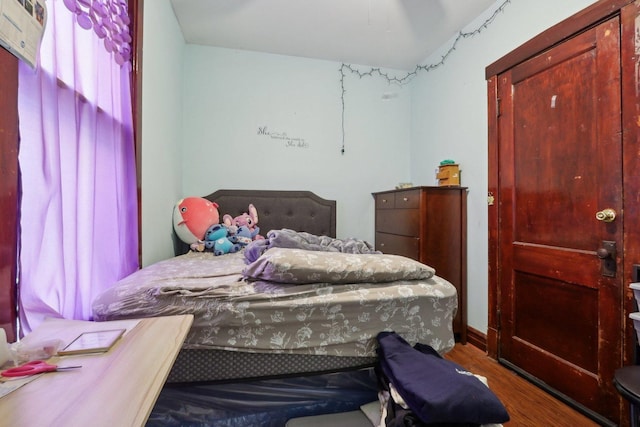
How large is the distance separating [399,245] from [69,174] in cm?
220

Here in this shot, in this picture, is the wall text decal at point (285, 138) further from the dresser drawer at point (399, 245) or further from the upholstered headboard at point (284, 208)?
the dresser drawer at point (399, 245)

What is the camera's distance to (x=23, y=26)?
2.35 ft

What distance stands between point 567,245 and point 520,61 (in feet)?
3.91

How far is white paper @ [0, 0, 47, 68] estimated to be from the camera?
2.19 feet

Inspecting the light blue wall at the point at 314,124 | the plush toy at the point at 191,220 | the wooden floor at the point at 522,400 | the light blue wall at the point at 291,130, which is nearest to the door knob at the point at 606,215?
the light blue wall at the point at 314,124

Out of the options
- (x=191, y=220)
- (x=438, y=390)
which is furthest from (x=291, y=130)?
(x=438, y=390)

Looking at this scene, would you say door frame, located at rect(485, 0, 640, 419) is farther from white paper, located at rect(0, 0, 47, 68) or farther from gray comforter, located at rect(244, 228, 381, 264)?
white paper, located at rect(0, 0, 47, 68)

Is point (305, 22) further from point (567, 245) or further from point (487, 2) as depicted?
point (567, 245)

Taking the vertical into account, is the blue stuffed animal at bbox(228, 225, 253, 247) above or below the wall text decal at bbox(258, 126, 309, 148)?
below

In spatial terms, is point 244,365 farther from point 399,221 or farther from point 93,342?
point 399,221

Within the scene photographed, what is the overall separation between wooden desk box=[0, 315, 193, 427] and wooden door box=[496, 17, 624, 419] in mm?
1901

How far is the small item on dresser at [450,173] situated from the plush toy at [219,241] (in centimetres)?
179

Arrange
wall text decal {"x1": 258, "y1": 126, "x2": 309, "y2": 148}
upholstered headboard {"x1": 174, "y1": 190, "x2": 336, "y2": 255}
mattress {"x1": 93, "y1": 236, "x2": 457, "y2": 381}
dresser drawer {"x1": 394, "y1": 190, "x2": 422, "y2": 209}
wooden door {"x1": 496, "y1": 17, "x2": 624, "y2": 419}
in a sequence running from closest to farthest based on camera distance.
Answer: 1. mattress {"x1": 93, "y1": 236, "x2": 457, "y2": 381}
2. wooden door {"x1": 496, "y1": 17, "x2": 624, "y2": 419}
3. dresser drawer {"x1": 394, "y1": 190, "x2": 422, "y2": 209}
4. upholstered headboard {"x1": 174, "y1": 190, "x2": 336, "y2": 255}
5. wall text decal {"x1": 258, "y1": 126, "x2": 309, "y2": 148}

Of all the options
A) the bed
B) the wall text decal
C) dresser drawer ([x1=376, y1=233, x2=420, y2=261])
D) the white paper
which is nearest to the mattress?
the bed
